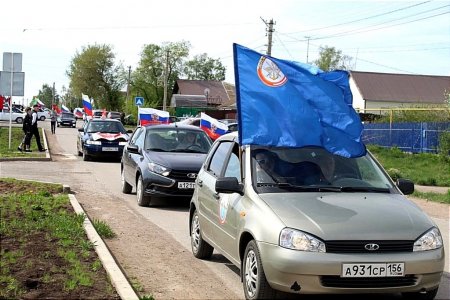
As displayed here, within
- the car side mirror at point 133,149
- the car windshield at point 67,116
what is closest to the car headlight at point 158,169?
the car side mirror at point 133,149

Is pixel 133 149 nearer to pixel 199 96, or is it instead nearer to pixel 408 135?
pixel 408 135

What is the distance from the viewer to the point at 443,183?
18.3m

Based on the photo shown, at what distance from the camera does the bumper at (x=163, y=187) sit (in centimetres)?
1126

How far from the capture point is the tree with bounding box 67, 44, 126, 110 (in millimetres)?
97625

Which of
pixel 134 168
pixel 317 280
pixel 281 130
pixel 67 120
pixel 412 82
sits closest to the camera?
pixel 317 280

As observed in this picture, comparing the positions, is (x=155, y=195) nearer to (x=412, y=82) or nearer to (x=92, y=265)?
(x=92, y=265)

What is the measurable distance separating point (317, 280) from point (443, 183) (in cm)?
1470

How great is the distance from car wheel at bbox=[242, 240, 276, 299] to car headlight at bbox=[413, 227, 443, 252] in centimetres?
127

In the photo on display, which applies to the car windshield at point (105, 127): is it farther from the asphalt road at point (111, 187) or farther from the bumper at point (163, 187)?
the bumper at point (163, 187)

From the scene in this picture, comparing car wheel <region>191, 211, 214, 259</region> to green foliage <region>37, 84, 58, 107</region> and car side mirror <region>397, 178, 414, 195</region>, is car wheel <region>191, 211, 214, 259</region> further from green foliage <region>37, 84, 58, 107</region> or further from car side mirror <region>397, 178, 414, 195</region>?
green foliage <region>37, 84, 58, 107</region>

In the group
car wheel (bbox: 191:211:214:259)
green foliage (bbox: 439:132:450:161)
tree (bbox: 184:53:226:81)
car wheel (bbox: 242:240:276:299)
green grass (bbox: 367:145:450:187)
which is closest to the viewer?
car wheel (bbox: 242:240:276:299)

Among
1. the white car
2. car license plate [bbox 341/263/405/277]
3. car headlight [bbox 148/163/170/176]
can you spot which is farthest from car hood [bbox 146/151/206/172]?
the white car

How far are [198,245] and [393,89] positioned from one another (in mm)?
72738

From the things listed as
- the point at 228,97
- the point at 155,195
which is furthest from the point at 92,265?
the point at 228,97
